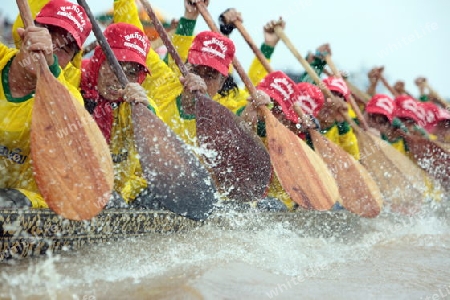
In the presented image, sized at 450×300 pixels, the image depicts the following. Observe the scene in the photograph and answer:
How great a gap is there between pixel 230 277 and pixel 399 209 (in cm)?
316

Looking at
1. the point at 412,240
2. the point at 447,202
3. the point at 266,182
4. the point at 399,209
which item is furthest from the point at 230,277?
the point at 447,202

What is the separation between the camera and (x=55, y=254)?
2.69m

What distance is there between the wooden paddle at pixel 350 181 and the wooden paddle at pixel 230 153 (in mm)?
→ 1087

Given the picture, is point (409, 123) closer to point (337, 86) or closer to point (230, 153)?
point (337, 86)

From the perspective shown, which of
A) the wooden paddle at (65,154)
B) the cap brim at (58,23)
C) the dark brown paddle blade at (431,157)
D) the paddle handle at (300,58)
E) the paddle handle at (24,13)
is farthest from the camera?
the dark brown paddle blade at (431,157)

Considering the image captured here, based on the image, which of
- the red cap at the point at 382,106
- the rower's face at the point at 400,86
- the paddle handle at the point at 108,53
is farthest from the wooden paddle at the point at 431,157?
the paddle handle at the point at 108,53

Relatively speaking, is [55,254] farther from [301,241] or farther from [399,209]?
[399,209]

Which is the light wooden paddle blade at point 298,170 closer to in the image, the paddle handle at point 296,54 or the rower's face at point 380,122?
the paddle handle at point 296,54

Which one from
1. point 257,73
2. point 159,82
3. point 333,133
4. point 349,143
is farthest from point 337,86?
point 159,82

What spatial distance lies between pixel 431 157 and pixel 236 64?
11.8 ft

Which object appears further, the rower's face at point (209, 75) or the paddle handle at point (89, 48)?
the paddle handle at point (89, 48)

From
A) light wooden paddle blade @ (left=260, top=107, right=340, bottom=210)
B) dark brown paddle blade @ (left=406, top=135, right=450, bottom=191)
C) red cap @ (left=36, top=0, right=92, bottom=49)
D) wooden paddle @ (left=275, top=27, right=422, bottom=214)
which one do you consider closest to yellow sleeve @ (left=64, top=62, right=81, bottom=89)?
red cap @ (left=36, top=0, right=92, bottom=49)

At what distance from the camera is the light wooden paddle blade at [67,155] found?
2207mm

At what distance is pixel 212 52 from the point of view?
3.90 meters
